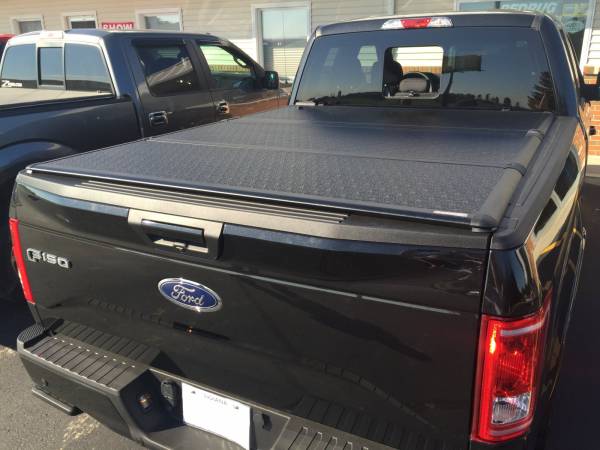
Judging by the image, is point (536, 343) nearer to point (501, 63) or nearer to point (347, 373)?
point (347, 373)

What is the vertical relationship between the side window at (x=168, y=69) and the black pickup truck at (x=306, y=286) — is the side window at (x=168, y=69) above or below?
above

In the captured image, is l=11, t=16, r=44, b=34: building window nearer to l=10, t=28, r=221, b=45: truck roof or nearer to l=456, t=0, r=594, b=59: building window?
l=10, t=28, r=221, b=45: truck roof

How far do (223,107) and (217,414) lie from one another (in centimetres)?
378

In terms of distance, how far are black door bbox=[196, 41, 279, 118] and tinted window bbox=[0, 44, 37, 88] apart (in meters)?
1.66

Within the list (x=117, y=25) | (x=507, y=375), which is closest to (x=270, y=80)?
(x=507, y=375)

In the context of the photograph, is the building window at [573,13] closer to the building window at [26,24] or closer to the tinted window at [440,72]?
the tinted window at [440,72]

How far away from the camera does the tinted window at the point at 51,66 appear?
472 cm

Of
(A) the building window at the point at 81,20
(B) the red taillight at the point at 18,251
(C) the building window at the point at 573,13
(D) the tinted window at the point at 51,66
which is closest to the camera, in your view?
(B) the red taillight at the point at 18,251

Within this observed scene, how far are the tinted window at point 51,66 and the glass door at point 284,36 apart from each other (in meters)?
5.62

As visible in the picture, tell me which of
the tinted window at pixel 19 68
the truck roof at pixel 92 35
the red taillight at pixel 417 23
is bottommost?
the tinted window at pixel 19 68

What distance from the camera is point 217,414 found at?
69.6 inches

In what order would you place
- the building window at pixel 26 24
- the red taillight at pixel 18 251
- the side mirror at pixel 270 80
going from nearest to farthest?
the red taillight at pixel 18 251 → the side mirror at pixel 270 80 → the building window at pixel 26 24

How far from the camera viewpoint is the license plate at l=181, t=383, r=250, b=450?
1719 millimetres

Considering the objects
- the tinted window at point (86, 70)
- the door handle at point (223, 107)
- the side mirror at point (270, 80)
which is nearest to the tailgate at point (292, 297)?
the tinted window at point (86, 70)
